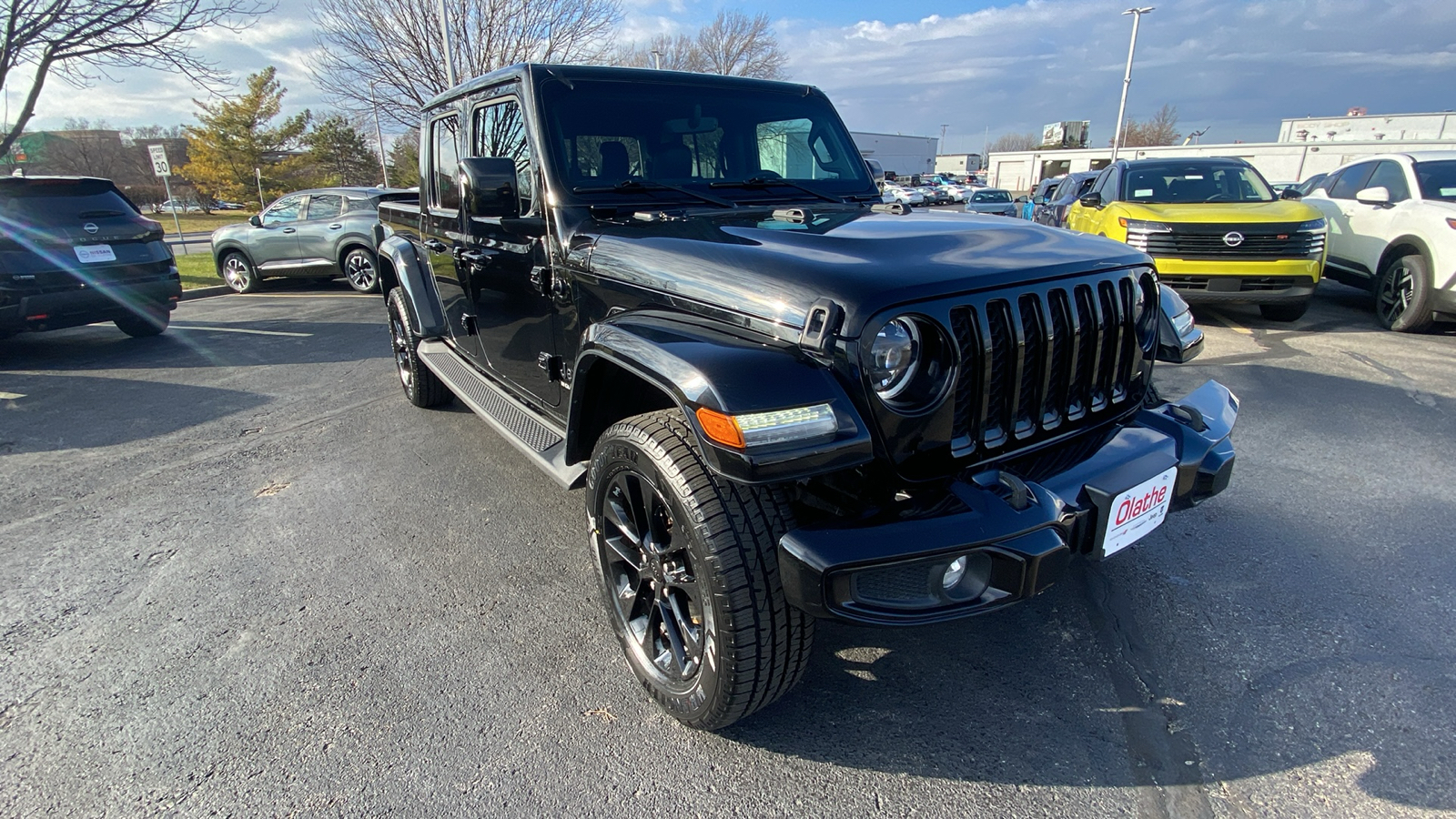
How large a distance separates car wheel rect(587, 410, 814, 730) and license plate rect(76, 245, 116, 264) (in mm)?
7300

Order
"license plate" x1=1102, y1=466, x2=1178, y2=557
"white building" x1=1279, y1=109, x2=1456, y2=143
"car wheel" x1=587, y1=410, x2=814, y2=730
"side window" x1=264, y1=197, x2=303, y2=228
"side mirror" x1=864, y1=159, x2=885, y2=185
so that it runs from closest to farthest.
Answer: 1. "car wheel" x1=587, y1=410, x2=814, y2=730
2. "license plate" x1=1102, y1=466, x2=1178, y2=557
3. "side mirror" x1=864, y1=159, x2=885, y2=185
4. "side window" x1=264, y1=197, x2=303, y2=228
5. "white building" x1=1279, y1=109, x2=1456, y2=143

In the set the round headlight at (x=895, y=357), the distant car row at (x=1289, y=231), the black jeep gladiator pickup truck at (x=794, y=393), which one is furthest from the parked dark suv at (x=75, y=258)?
the distant car row at (x=1289, y=231)

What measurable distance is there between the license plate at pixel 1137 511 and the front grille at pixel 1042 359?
29 centimetres

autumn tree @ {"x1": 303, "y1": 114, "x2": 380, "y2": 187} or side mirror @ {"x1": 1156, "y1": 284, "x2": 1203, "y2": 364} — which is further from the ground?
autumn tree @ {"x1": 303, "y1": 114, "x2": 380, "y2": 187}

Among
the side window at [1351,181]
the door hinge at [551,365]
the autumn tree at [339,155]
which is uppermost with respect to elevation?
the autumn tree at [339,155]

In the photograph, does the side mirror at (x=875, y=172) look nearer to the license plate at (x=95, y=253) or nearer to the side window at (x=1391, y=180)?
the side window at (x=1391, y=180)

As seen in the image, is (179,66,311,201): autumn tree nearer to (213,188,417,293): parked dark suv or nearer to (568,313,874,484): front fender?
(213,188,417,293): parked dark suv

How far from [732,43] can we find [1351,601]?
3402 cm

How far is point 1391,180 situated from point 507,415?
925cm

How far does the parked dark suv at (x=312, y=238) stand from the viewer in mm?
10266

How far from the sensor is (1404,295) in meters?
6.89

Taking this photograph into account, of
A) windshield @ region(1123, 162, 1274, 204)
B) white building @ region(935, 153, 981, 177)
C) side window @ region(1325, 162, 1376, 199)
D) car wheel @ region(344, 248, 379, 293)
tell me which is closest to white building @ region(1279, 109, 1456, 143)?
white building @ region(935, 153, 981, 177)

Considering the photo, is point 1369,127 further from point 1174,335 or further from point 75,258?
point 75,258

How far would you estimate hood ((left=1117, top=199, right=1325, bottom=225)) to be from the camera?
6.61 meters
